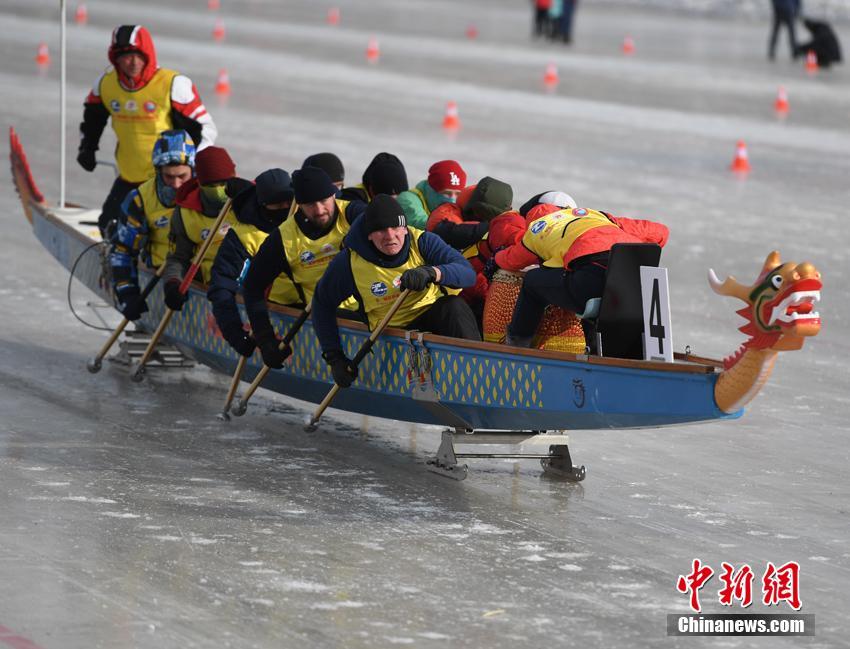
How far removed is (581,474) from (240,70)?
20.8 meters

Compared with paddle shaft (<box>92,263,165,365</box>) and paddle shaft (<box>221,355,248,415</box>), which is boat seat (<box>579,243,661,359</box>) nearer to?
paddle shaft (<box>221,355,248,415</box>)

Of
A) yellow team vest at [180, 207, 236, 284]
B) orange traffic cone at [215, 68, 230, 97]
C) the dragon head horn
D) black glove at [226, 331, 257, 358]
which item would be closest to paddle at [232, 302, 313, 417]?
black glove at [226, 331, 257, 358]

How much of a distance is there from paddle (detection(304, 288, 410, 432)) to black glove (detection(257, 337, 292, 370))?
1.09ft

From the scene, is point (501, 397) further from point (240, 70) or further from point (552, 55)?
point (552, 55)

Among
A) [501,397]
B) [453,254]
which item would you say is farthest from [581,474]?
[453,254]

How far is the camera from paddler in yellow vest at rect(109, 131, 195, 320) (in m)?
10.3

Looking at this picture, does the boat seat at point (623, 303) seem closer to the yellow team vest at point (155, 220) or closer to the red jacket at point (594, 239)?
the red jacket at point (594, 239)

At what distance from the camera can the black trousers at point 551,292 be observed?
26.1 ft

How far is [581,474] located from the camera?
8.52 m

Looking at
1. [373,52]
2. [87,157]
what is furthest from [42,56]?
[87,157]

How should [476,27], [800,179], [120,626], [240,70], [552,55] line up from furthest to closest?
[476,27]
[552,55]
[240,70]
[800,179]
[120,626]

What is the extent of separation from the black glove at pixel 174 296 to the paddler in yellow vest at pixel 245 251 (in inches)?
15.4

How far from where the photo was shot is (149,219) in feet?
34.6

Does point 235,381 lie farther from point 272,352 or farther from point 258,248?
point 258,248
